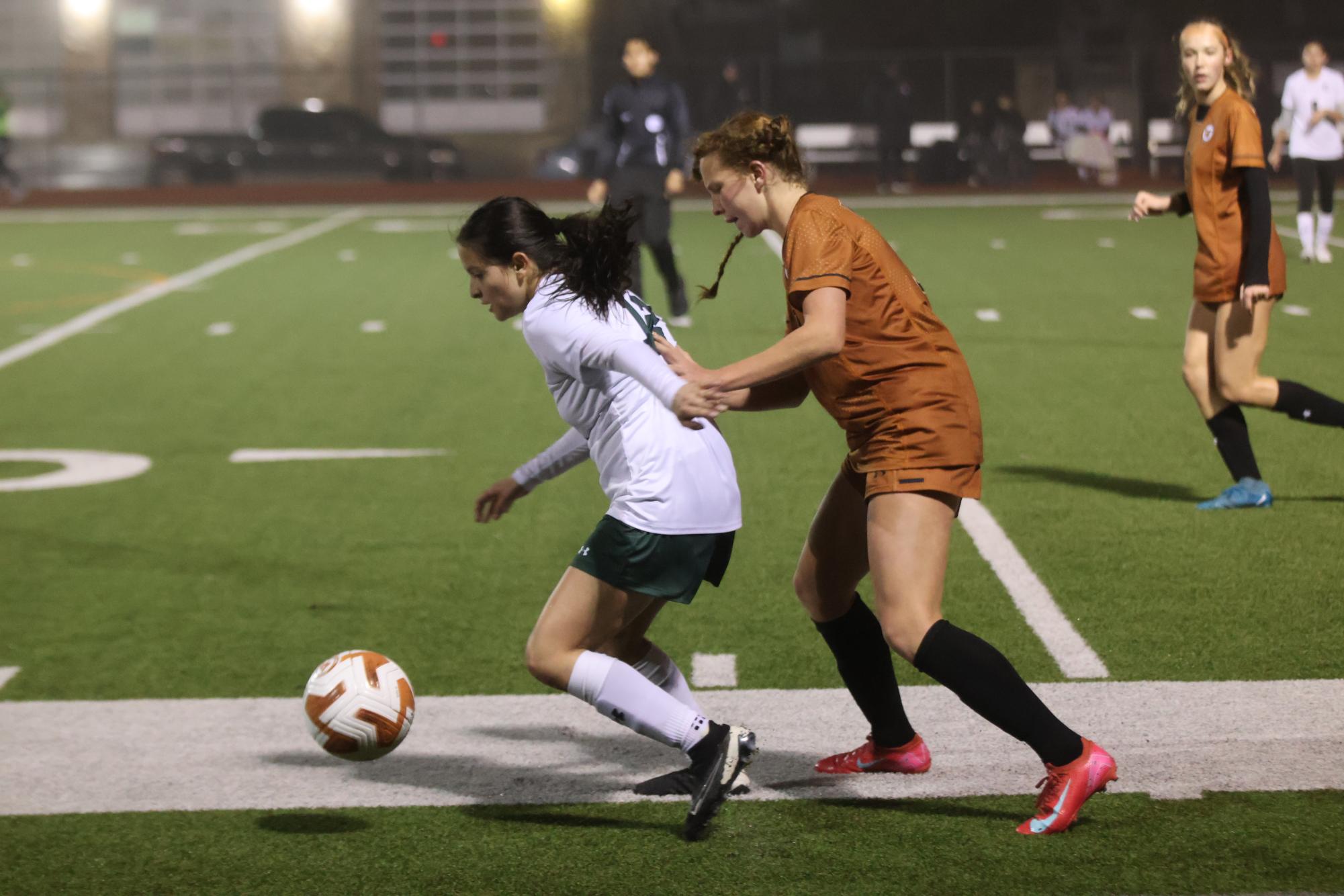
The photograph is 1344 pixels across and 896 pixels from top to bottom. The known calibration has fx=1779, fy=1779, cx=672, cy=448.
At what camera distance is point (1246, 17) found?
136ft

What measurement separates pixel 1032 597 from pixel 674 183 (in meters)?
7.50

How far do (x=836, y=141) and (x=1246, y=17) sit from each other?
1155cm

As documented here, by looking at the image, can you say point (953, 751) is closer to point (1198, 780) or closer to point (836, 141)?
point (1198, 780)

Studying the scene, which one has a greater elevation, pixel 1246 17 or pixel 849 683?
pixel 1246 17

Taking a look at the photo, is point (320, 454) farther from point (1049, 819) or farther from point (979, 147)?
point (979, 147)

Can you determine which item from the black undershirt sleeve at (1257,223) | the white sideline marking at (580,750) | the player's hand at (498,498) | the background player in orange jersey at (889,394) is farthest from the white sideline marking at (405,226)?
the background player in orange jersey at (889,394)

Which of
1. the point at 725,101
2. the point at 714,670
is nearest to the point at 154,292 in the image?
the point at 714,670

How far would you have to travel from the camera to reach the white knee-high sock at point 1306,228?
667 inches

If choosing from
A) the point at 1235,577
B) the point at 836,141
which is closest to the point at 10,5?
the point at 836,141

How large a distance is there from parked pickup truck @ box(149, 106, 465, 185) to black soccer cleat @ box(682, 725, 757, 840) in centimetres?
3377

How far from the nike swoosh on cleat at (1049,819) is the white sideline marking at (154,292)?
10.6 meters

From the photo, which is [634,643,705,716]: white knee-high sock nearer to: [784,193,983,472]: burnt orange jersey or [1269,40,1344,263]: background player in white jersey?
[784,193,983,472]: burnt orange jersey

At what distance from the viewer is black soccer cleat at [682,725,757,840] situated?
13.7 ft

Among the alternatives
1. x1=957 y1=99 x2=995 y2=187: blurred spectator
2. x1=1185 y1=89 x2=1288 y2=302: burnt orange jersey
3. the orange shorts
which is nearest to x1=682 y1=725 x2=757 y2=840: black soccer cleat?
the orange shorts
